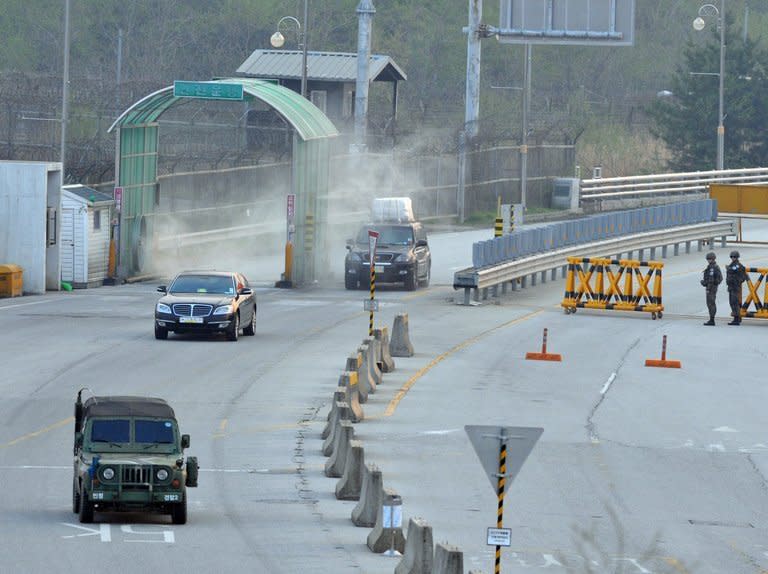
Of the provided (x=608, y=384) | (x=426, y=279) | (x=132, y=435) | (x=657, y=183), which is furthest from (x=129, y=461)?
(x=657, y=183)

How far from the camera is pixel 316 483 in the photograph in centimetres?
2069

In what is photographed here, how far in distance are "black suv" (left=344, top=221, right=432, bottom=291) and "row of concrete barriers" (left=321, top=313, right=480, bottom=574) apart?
524 inches

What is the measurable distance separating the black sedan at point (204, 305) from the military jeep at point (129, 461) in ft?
49.7

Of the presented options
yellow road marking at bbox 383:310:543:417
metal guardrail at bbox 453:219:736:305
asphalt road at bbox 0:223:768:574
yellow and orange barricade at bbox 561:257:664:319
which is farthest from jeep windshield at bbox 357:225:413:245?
yellow and orange barricade at bbox 561:257:664:319

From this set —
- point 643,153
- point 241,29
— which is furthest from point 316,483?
point 241,29

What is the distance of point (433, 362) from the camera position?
3197 cm

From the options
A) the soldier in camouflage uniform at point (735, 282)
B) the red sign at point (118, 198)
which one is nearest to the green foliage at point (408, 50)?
the red sign at point (118, 198)

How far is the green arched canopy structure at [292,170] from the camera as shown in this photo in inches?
1818

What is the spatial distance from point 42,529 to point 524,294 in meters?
28.5

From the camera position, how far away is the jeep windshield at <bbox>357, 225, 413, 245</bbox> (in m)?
44.9

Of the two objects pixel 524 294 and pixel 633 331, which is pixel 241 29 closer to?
pixel 524 294

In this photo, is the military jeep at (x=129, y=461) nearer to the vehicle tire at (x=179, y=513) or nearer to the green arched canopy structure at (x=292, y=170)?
the vehicle tire at (x=179, y=513)

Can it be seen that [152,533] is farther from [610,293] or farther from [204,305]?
[610,293]

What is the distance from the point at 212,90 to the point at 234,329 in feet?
41.3
